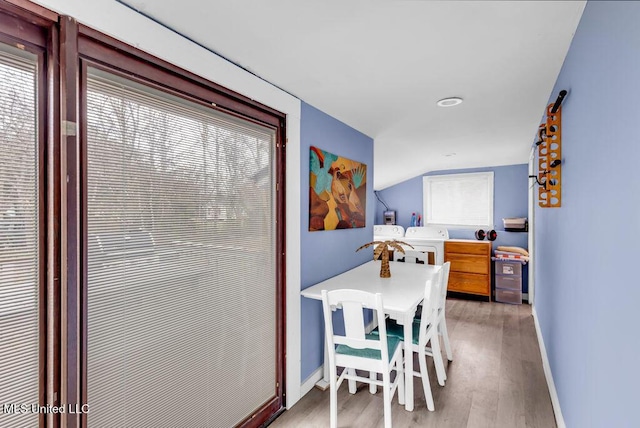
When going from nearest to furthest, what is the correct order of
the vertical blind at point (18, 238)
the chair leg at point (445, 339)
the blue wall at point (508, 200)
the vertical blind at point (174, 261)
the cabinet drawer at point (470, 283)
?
the vertical blind at point (18, 238), the vertical blind at point (174, 261), the chair leg at point (445, 339), the cabinet drawer at point (470, 283), the blue wall at point (508, 200)

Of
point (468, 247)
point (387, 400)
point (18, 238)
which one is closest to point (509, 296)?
point (468, 247)

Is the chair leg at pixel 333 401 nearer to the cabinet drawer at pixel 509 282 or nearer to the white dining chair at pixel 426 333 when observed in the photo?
the white dining chair at pixel 426 333

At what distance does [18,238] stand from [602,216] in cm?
199

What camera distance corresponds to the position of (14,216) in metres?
1.07

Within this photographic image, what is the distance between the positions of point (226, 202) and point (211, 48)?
0.79 meters

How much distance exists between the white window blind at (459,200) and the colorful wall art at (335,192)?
109 inches

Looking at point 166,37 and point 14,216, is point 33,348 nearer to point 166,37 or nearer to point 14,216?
point 14,216

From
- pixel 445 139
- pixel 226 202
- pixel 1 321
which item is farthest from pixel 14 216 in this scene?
pixel 445 139

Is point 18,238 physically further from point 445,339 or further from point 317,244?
point 445,339

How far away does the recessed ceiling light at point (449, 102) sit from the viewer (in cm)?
236

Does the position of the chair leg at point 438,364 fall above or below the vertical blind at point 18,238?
below

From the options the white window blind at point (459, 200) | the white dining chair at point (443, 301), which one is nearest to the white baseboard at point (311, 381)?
the white dining chair at point (443, 301)

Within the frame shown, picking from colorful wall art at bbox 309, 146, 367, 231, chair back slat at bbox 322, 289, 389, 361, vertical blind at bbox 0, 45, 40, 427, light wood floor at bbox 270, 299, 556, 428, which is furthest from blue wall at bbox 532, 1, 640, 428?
vertical blind at bbox 0, 45, 40, 427

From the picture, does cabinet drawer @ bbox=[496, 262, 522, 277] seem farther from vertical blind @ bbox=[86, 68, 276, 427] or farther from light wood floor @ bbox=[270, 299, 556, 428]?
vertical blind @ bbox=[86, 68, 276, 427]
